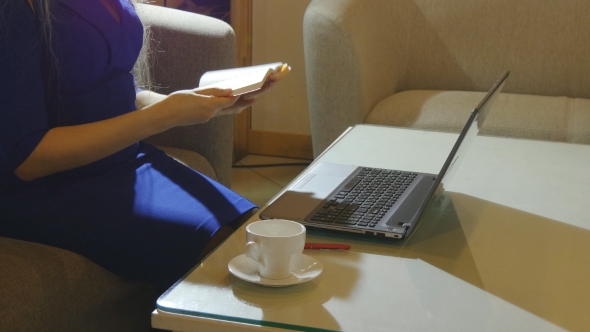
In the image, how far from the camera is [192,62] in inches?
66.5

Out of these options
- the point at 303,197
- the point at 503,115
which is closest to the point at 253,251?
the point at 303,197

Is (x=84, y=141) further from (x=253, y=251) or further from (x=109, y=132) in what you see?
(x=253, y=251)

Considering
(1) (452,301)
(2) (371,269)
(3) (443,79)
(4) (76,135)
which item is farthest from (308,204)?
(3) (443,79)

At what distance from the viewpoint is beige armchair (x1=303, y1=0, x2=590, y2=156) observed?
2.12 m

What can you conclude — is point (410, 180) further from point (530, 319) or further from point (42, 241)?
point (42, 241)

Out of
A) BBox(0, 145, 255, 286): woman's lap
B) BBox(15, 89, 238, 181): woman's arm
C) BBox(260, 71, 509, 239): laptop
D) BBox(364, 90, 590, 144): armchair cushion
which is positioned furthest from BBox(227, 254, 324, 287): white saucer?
BBox(364, 90, 590, 144): armchair cushion

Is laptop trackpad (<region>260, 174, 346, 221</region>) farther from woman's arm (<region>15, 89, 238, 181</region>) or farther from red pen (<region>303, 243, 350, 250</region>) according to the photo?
woman's arm (<region>15, 89, 238, 181</region>)

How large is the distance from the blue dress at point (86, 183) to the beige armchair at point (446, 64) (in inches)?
40.7

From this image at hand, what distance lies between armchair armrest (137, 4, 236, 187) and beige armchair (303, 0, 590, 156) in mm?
577

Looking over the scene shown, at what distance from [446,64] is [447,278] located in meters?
1.88

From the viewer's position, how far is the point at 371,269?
31.0 inches

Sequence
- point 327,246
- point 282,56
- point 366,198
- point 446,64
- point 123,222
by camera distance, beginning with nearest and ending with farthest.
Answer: point 327,246, point 366,198, point 123,222, point 446,64, point 282,56

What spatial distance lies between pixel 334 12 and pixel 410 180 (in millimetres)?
1192

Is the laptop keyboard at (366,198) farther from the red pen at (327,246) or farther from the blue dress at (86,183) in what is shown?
the blue dress at (86,183)
